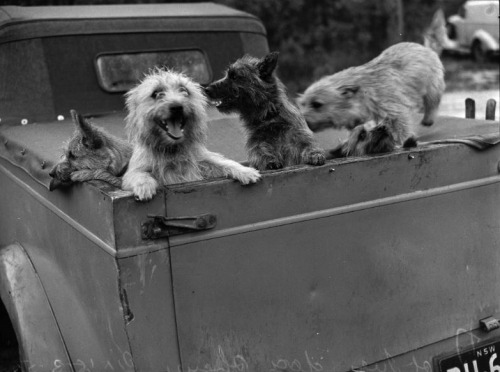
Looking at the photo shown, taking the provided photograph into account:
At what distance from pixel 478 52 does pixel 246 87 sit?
1758 cm

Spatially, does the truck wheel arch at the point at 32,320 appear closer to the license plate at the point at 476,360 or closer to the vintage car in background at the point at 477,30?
the license plate at the point at 476,360

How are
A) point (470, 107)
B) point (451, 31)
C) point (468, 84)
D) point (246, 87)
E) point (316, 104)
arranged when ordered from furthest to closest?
point (451, 31)
point (468, 84)
point (470, 107)
point (316, 104)
point (246, 87)

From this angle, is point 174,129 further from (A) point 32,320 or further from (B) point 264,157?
(A) point 32,320

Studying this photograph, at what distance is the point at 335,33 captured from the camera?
15375mm

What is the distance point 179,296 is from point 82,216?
1.62ft

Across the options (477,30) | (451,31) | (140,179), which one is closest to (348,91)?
(140,179)

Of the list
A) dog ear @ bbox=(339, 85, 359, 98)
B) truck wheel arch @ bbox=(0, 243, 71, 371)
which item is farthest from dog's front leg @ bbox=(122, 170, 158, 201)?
dog ear @ bbox=(339, 85, 359, 98)

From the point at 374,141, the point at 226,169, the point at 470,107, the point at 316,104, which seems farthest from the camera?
the point at 470,107

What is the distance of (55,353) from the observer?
2787 mm

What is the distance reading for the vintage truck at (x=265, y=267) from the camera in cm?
225

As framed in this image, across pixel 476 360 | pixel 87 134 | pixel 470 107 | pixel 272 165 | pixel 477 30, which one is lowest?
pixel 477 30

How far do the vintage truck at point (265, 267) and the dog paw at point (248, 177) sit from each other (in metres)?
0.03

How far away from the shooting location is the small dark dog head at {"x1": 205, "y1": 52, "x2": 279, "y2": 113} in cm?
288

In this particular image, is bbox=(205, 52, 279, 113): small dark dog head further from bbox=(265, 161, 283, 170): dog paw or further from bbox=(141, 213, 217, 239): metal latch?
bbox=(141, 213, 217, 239): metal latch
